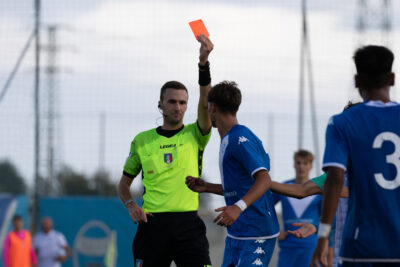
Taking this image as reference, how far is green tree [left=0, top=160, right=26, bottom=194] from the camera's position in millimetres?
15906

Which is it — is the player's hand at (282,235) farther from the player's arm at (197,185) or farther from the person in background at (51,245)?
the person in background at (51,245)

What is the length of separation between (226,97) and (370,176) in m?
1.89

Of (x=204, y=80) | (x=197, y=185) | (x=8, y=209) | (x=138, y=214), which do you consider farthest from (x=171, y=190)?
(x=8, y=209)

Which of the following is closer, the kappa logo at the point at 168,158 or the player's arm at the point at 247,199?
the player's arm at the point at 247,199

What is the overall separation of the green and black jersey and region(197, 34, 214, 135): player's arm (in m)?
0.15

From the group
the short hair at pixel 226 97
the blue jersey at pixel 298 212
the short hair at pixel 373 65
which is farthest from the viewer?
the blue jersey at pixel 298 212

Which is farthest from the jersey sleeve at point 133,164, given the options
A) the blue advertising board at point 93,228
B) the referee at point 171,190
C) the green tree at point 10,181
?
the blue advertising board at point 93,228

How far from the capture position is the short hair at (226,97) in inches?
227

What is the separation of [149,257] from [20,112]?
30.4 feet

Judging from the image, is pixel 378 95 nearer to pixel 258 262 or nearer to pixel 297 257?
pixel 258 262

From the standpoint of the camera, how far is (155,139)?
22.8ft

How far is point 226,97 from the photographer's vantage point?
575 cm

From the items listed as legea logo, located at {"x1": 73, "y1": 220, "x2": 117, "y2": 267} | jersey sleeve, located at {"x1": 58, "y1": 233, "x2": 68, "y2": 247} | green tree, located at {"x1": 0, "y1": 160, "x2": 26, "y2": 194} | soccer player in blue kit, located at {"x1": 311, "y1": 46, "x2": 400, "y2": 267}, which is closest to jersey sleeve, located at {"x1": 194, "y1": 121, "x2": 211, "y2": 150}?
soccer player in blue kit, located at {"x1": 311, "y1": 46, "x2": 400, "y2": 267}

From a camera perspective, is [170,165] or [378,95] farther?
[170,165]
